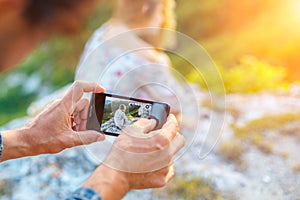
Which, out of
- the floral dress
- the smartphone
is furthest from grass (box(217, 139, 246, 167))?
the smartphone

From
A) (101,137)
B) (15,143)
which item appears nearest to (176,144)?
(101,137)

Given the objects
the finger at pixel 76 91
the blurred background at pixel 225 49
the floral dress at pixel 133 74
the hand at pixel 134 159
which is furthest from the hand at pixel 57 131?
the blurred background at pixel 225 49

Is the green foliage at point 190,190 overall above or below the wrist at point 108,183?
below

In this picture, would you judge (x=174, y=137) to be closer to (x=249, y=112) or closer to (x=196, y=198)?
(x=196, y=198)

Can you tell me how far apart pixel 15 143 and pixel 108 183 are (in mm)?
209

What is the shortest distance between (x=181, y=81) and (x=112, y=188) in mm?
591

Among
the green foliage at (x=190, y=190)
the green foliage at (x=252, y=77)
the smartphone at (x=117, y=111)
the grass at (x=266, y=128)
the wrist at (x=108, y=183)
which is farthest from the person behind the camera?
the green foliage at (x=252, y=77)

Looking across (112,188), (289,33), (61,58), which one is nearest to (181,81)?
(112,188)

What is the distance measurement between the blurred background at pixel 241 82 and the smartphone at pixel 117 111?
376 millimetres

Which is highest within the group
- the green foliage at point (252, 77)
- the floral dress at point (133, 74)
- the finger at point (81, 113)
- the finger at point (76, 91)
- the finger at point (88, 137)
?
the green foliage at point (252, 77)

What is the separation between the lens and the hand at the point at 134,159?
0.50 m

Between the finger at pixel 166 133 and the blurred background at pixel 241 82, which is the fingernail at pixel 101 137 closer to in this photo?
the finger at pixel 166 133

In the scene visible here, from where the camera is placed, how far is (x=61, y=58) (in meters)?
1.87

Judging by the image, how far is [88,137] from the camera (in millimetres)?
624
